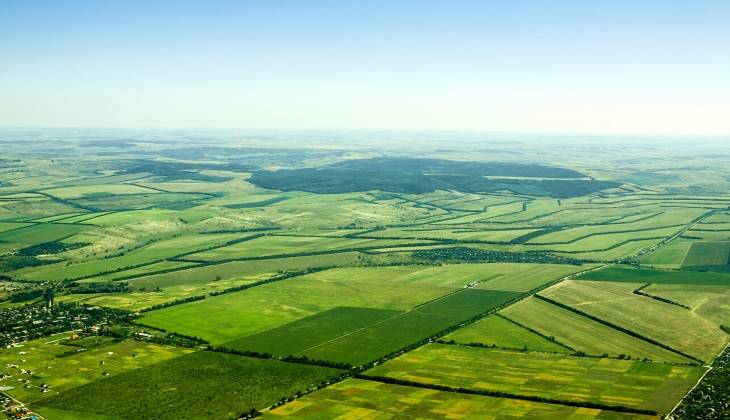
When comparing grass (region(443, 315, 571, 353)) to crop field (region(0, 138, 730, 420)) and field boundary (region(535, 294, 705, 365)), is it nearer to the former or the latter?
crop field (region(0, 138, 730, 420))

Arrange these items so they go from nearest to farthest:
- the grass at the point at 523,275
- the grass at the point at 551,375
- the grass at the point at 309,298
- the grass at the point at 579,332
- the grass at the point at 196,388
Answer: the grass at the point at 196,388
the grass at the point at 551,375
the grass at the point at 579,332
the grass at the point at 309,298
the grass at the point at 523,275

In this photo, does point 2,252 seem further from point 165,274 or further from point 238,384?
point 238,384

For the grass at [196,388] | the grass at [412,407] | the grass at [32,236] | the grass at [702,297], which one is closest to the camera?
the grass at [412,407]

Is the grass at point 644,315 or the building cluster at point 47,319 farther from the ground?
the grass at point 644,315

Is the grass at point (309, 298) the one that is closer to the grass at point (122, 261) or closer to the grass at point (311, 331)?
the grass at point (311, 331)

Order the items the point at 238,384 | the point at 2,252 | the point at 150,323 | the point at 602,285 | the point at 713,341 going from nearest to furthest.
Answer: the point at 238,384
the point at 713,341
the point at 150,323
the point at 602,285
the point at 2,252

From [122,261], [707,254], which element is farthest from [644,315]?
[122,261]

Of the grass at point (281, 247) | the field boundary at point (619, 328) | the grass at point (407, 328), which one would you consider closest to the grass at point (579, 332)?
the field boundary at point (619, 328)

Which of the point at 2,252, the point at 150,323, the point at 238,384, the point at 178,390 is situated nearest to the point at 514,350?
the point at 238,384
